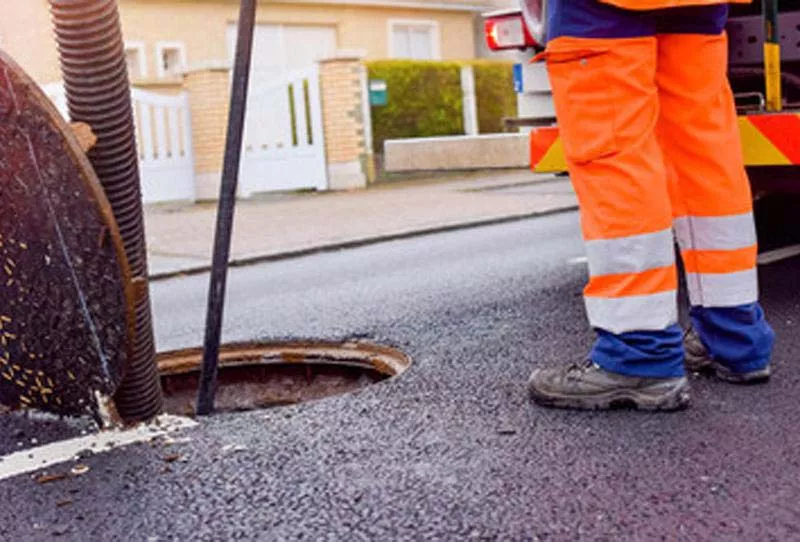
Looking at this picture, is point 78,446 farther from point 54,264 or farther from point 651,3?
point 651,3

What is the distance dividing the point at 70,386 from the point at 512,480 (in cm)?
116

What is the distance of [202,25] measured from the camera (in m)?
20.0

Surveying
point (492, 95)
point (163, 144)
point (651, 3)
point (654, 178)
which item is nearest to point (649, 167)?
point (654, 178)

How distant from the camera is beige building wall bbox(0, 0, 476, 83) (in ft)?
59.7

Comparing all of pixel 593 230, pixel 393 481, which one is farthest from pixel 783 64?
pixel 393 481

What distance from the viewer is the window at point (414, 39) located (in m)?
23.6

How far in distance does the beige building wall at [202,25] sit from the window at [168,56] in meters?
0.08

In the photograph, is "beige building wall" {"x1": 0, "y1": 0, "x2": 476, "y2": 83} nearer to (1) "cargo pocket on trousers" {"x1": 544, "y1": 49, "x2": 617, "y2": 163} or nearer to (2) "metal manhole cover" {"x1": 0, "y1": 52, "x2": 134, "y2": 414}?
(2) "metal manhole cover" {"x1": 0, "y1": 52, "x2": 134, "y2": 414}

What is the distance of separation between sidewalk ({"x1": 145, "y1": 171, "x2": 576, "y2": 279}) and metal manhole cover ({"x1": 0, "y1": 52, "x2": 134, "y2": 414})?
465cm

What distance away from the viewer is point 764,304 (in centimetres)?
439

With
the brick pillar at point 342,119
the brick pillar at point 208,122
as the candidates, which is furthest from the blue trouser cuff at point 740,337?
the brick pillar at point 342,119

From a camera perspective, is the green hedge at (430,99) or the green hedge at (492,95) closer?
the green hedge at (430,99)

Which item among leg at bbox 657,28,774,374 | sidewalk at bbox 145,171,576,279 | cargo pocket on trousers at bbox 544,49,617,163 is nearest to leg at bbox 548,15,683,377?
cargo pocket on trousers at bbox 544,49,617,163

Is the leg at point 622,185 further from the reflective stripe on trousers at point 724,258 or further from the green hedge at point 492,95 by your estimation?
the green hedge at point 492,95
